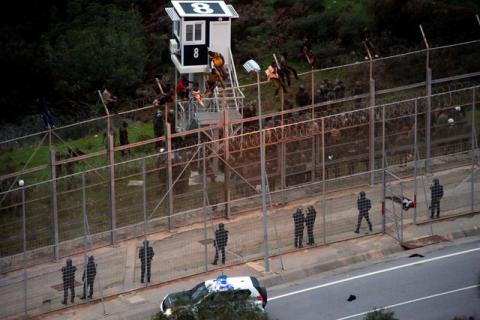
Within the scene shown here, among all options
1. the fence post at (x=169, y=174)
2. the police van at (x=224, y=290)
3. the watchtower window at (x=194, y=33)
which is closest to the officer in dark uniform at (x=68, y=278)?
the police van at (x=224, y=290)

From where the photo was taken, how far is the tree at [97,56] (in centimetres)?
5684

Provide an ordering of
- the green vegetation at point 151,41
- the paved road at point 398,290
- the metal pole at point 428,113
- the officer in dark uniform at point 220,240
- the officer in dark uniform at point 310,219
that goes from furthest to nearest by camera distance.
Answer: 1. the green vegetation at point 151,41
2. the metal pole at point 428,113
3. the officer in dark uniform at point 310,219
4. the officer in dark uniform at point 220,240
5. the paved road at point 398,290

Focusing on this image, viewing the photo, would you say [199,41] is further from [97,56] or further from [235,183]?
[97,56]

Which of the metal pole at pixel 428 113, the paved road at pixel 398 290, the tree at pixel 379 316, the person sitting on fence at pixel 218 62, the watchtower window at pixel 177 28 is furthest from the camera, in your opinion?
the watchtower window at pixel 177 28

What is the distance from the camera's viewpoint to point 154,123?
137 feet

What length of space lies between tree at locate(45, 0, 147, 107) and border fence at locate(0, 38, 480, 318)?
13000mm

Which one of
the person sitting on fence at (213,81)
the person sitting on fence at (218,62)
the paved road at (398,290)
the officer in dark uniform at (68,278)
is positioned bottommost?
the paved road at (398,290)

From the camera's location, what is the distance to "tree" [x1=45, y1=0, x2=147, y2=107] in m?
56.8

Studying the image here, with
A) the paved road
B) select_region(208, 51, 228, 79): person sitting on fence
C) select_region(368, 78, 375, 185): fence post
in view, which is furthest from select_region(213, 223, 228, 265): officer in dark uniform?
select_region(208, 51, 228, 79): person sitting on fence

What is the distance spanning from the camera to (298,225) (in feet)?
126

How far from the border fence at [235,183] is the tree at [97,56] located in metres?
13.0

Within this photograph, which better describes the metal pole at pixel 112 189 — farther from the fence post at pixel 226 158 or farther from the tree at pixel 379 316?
the tree at pixel 379 316

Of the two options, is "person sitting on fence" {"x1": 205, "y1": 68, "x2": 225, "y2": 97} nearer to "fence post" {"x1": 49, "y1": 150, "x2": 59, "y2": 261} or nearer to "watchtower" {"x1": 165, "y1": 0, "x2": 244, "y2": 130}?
"watchtower" {"x1": 165, "y1": 0, "x2": 244, "y2": 130}

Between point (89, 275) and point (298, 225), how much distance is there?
6.19 metres
